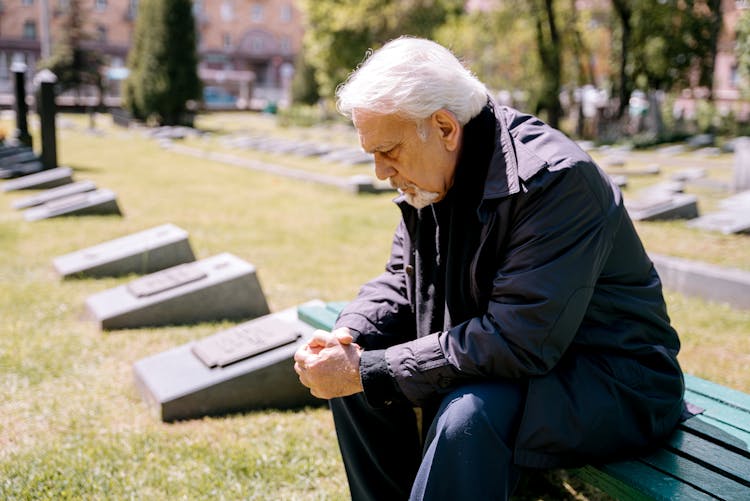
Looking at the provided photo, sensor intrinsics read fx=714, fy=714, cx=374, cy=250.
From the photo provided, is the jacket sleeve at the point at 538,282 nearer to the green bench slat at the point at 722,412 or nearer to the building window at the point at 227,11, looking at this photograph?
the green bench slat at the point at 722,412

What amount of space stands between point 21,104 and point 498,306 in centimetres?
1492

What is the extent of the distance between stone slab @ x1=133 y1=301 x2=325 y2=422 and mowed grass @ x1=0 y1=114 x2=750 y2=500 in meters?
0.09

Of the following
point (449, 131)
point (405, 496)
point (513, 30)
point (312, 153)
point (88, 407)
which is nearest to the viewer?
point (449, 131)

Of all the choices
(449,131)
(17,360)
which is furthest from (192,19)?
(449,131)

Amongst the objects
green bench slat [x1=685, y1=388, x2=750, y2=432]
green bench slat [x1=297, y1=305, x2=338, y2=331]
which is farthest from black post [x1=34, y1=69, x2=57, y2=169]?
green bench slat [x1=685, y1=388, x2=750, y2=432]

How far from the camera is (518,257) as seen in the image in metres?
2.10

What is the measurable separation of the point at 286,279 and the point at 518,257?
440 centimetres

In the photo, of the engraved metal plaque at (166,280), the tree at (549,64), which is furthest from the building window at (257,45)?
the engraved metal plaque at (166,280)

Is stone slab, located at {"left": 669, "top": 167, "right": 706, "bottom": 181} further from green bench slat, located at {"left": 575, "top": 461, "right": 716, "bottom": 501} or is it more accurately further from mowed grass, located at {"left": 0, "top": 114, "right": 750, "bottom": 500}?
green bench slat, located at {"left": 575, "top": 461, "right": 716, "bottom": 501}

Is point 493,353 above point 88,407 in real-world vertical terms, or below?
above

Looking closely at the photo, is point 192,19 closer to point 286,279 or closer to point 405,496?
point 286,279

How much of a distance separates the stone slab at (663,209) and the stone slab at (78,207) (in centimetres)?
628

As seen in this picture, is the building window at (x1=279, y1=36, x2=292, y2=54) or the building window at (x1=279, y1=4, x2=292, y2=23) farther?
the building window at (x1=279, y1=36, x2=292, y2=54)

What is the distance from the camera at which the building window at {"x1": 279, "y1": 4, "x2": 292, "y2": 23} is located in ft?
213
